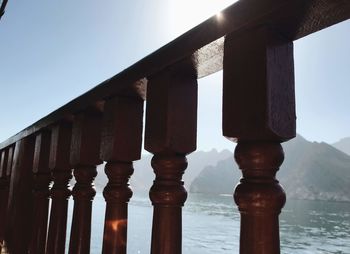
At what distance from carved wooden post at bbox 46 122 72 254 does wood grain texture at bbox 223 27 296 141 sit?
1.02 m

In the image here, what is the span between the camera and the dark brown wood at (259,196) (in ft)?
2.00

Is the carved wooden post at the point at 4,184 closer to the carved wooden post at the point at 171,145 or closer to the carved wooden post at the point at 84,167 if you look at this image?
the carved wooden post at the point at 84,167

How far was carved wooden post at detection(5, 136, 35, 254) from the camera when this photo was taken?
1.75 meters

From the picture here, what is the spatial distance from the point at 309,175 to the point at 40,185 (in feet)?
440

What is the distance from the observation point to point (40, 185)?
173 centimetres

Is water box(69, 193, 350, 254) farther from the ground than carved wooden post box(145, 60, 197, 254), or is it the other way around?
carved wooden post box(145, 60, 197, 254)

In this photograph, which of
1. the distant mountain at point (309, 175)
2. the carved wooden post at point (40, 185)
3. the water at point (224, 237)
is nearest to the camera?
the carved wooden post at point (40, 185)

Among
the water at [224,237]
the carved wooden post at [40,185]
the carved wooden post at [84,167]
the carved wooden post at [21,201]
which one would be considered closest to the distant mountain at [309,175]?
the water at [224,237]

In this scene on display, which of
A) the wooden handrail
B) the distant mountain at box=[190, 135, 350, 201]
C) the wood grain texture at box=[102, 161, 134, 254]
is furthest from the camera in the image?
the distant mountain at box=[190, 135, 350, 201]

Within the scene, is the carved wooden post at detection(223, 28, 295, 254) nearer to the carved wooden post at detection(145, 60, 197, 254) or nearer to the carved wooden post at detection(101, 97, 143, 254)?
the carved wooden post at detection(145, 60, 197, 254)

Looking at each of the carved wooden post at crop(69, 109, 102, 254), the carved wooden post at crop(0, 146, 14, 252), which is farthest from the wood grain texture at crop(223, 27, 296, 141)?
the carved wooden post at crop(0, 146, 14, 252)

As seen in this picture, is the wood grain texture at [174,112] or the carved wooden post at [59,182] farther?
the carved wooden post at [59,182]

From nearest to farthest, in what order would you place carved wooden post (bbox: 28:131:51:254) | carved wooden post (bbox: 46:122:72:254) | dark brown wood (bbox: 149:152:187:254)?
1. dark brown wood (bbox: 149:152:187:254)
2. carved wooden post (bbox: 46:122:72:254)
3. carved wooden post (bbox: 28:131:51:254)

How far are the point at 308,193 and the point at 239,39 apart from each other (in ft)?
451
